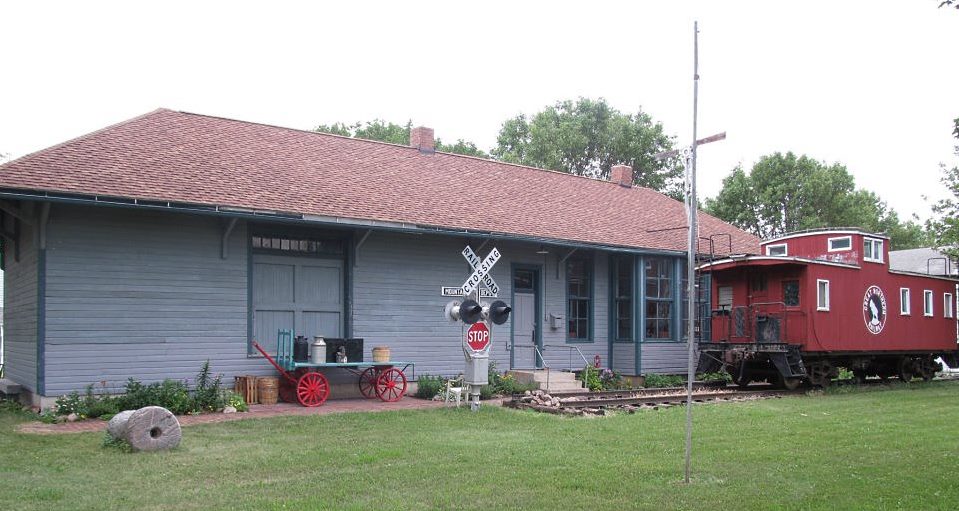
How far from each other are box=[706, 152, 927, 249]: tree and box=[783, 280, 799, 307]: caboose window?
22289 millimetres

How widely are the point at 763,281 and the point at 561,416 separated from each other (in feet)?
25.5

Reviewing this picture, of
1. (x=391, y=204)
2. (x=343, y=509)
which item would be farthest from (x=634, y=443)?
(x=391, y=204)

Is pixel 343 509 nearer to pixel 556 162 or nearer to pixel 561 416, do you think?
pixel 561 416

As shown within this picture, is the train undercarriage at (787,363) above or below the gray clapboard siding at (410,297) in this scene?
below

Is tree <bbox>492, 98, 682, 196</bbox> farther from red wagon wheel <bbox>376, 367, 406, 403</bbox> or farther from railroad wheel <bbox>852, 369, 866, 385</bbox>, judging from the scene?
red wagon wheel <bbox>376, 367, 406, 403</bbox>

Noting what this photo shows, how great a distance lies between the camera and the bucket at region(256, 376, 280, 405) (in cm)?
1409

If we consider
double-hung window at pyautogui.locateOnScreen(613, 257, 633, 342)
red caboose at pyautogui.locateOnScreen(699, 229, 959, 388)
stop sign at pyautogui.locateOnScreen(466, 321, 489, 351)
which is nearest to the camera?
stop sign at pyautogui.locateOnScreen(466, 321, 489, 351)

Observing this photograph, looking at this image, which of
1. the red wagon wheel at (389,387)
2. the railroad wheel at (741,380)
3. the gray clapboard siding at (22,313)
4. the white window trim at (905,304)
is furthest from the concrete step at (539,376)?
the gray clapboard siding at (22,313)

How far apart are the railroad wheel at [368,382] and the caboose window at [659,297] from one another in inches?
290

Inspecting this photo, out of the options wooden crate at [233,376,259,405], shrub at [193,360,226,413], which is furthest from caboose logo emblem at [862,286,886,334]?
shrub at [193,360,226,413]

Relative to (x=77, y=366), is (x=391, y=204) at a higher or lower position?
higher

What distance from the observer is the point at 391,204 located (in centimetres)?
1630

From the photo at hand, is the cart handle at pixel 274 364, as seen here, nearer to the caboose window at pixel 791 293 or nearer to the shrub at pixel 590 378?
the shrub at pixel 590 378

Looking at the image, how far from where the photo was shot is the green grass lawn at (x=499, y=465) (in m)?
7.18
